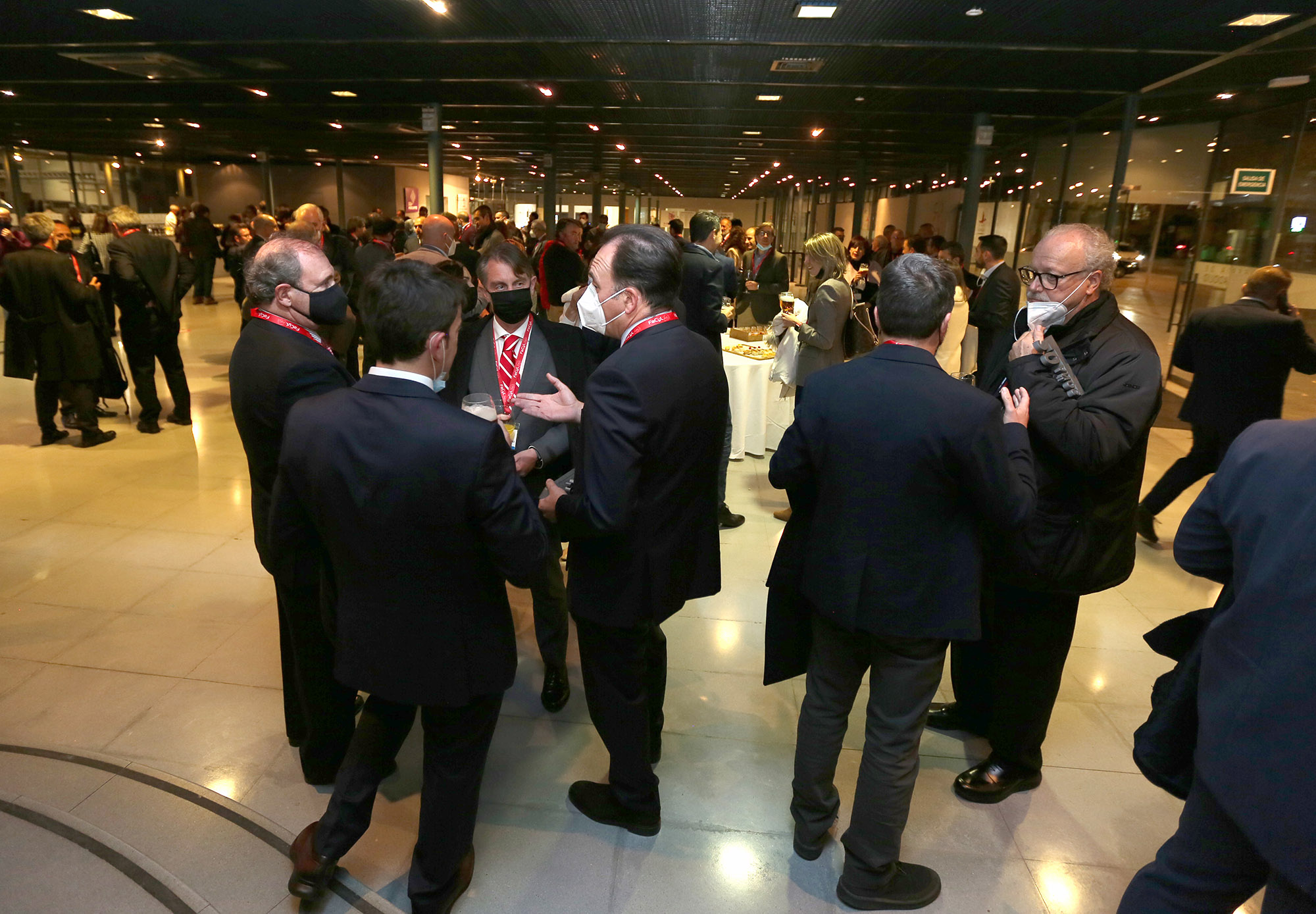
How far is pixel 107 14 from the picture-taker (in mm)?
6797

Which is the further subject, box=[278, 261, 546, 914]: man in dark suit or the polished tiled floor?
the polished tiled floor

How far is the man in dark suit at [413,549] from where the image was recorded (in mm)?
1609

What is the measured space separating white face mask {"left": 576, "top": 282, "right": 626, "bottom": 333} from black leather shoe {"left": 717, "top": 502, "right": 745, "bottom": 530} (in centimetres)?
240

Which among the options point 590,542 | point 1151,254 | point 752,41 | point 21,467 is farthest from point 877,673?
point 1151,254

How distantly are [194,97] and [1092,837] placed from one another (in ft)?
42.7

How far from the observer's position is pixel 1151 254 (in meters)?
8.74

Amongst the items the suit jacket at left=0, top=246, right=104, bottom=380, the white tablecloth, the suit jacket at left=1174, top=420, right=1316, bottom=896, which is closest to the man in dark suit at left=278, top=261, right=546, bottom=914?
the suit jacket at left=1174, top=420, right=1316, bottom=896

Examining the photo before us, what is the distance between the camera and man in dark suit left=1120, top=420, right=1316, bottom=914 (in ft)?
3.89

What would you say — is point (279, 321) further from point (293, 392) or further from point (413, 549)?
point (413, 549)

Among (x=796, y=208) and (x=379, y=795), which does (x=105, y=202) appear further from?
(x=796, y=208)

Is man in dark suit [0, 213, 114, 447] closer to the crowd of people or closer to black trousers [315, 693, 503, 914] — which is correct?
the crowd of people

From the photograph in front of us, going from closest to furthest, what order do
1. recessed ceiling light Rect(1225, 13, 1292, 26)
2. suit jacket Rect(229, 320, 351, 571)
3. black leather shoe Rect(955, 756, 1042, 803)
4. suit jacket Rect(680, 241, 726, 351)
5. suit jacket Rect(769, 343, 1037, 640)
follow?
suit jacket Rect(769, 343, 1037, 640)
suit jacket Rect(229, 320, 351, 571)
black leather shoe Rect(955, 756, 1042, 803)
suit jacket Rect(680, 241, 726, 351)
recessed ceiling light Rect(1225, 13, 1292, 26)

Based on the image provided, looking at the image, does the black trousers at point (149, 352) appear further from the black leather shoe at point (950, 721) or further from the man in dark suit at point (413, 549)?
the black leather shoe at point (950, 721)

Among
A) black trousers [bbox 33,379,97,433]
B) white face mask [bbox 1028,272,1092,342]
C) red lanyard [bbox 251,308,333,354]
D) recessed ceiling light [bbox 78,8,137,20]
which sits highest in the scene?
recessed ceiling light [bbox 78,8,137,20]
